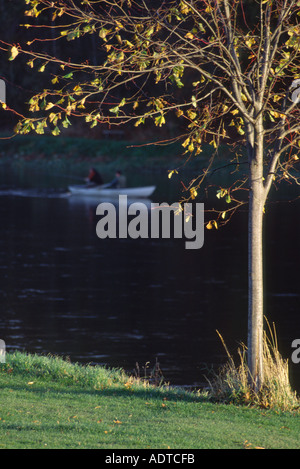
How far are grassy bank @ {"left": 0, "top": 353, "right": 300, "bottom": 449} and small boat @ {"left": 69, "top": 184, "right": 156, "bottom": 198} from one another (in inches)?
1358

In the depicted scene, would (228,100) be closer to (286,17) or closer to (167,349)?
(286,17)

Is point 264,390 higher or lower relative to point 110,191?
lower

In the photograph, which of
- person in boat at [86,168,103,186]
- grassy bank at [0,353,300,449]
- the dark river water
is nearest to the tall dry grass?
grassy bank at [0,353,300,449]

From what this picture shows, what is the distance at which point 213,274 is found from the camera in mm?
25141

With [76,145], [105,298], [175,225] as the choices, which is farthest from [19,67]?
[105,298]

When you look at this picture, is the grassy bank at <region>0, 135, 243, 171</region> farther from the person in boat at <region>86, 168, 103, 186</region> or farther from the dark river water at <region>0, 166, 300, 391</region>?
the dark river water at <region>0, 166, 300, 391</region>

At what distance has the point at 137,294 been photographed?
22109 mm

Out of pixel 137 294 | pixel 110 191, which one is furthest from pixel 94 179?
pixel 137 294

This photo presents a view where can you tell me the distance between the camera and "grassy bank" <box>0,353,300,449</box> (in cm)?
680

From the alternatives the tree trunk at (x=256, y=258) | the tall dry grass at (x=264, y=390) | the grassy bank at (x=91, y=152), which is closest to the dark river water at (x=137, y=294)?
the tree trunk at (x=256, y=258)

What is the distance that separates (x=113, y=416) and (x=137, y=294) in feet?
47.0

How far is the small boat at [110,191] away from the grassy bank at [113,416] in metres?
34.5

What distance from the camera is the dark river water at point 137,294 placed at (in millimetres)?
16516

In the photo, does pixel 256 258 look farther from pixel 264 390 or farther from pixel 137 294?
pixel 137 294
